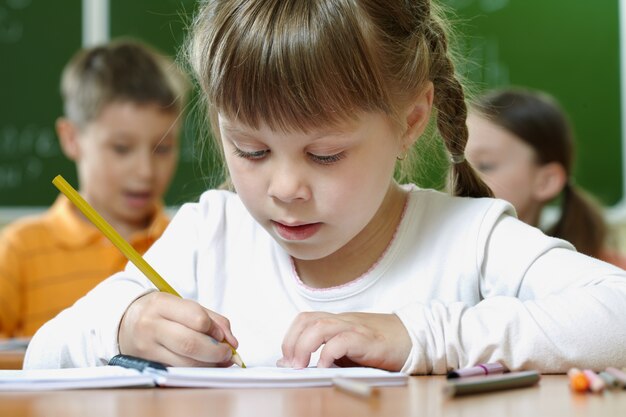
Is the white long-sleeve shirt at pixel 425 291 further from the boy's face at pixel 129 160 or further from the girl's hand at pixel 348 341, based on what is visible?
the boy's face at pixel 129 160

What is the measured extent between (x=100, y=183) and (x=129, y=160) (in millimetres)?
109

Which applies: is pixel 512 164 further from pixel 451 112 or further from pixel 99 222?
pixel 99 222

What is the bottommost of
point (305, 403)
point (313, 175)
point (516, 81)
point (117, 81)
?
point (305, 403)

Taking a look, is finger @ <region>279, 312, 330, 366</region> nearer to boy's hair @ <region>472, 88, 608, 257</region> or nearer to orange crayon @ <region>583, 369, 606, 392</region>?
orange crayon @ <region>583, 369, 606, 392</region>

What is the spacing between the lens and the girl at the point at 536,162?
8.90ft

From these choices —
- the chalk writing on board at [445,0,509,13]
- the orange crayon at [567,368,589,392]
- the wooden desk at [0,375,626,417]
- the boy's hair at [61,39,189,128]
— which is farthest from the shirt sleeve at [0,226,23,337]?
the orange crayon at [567,368,589,392]

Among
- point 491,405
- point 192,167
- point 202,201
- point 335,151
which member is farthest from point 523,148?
point 491,405

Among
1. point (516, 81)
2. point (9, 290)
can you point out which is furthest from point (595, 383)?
point (516, 81)

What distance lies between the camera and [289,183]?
985 mm

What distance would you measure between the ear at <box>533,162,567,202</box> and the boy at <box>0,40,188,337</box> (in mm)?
1084

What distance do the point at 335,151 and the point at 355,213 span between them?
9cm

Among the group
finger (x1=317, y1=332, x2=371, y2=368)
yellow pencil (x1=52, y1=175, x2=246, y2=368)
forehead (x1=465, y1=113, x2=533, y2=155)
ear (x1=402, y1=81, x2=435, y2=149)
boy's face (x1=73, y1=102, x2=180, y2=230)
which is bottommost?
finger (x1=317, y1=332, x2=371, y2=368)

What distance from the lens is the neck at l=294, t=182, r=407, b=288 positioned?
1207mm

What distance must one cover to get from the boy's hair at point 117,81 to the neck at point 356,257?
1.49 m
